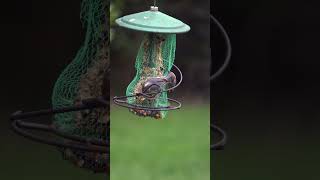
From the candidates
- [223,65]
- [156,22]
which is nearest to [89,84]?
[156,22]

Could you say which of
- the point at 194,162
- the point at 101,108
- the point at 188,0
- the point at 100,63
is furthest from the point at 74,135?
the point at 188,0

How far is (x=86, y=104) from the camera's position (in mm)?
3016

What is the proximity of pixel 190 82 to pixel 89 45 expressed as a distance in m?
0.71

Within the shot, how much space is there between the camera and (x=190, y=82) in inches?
110

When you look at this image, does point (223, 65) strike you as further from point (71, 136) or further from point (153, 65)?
point (71, 136)

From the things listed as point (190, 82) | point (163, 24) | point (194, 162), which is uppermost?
point (163, 24)

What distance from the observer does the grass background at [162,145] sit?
2746 millimetres

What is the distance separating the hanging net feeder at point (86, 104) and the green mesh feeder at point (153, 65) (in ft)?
0.87

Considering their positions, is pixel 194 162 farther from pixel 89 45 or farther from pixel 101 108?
pixel 89 45

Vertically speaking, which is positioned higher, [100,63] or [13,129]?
[100,63]

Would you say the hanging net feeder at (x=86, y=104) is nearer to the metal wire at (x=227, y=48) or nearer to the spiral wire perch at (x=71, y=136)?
the spiral wire perch at (x=71, y=136)

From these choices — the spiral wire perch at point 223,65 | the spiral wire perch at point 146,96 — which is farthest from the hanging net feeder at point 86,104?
the spiral wire perch at point 223,65

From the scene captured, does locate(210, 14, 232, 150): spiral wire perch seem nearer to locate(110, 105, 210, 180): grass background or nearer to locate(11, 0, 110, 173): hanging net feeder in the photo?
locate(110, 105, 210, 180): grass background

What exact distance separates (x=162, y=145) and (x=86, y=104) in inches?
20.3
